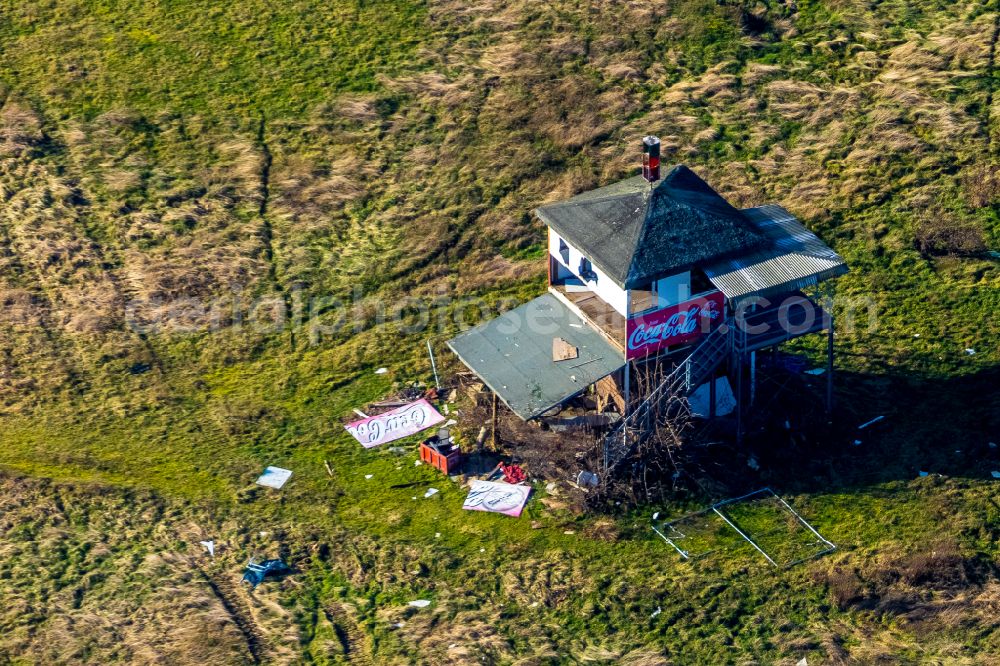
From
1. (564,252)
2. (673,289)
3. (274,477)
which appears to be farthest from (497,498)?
(673,289)

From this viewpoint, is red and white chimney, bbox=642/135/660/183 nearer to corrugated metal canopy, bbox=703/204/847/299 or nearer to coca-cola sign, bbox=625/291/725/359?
corrugated metal canopy, bbox=703/204/847/299

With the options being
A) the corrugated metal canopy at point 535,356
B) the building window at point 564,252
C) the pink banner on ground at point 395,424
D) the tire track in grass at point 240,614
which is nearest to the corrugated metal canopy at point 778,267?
the corrugated metal canopy at point 535,356

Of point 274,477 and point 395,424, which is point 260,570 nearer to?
point 274,477

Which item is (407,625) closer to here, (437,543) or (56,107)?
(437,543)

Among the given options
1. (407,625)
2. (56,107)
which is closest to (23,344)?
(56,107)

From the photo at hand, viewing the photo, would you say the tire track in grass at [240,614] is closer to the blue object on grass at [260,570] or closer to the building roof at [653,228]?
the blue object on grass at [260,570]

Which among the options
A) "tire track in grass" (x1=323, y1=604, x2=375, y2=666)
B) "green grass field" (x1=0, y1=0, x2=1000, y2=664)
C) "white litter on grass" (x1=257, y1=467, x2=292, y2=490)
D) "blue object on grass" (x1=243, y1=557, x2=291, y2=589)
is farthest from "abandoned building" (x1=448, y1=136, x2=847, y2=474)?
"blue object on grass" (x1=243, y1=557, x2=291, y2=589)
